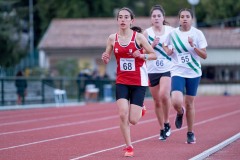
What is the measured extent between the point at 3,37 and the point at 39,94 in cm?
1438

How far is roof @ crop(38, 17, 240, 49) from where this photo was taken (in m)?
60.4

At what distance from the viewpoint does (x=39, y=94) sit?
32.8m

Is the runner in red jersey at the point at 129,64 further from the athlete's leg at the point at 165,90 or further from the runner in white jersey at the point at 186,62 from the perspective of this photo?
the athlete's leg at the point at 165,90

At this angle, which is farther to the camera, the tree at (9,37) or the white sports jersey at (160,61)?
the tree at (9,37)

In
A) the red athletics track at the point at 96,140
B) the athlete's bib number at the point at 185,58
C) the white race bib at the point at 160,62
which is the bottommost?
the red athletics track at the point at 96,140

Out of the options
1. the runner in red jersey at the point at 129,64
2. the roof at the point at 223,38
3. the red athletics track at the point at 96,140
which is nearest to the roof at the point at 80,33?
the roof at the point at 223,38

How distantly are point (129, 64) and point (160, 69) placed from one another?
2.68 m

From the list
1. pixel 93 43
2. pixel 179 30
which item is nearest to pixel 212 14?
pixel 93 43

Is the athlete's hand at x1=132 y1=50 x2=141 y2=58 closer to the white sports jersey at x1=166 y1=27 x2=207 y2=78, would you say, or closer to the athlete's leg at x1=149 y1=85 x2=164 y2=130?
the white sports jersey at x1=166 y1=27 x2=207 y2=78

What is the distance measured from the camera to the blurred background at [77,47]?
3719 centimetres

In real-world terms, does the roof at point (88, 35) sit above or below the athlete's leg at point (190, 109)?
above

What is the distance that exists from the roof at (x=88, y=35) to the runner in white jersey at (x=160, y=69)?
45.6 m

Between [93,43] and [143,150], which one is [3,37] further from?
[143,150]

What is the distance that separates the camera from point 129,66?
11859mm
